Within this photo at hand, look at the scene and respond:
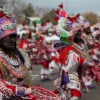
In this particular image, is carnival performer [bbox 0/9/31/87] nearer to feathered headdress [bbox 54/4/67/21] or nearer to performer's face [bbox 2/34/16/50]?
performer's face [bbox 2/34/16/50]

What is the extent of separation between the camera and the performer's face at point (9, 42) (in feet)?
13.8

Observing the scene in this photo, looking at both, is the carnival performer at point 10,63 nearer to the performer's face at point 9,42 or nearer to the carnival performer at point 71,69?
the performer's face at point 9,42

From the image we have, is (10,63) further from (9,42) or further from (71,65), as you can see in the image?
(71,65)

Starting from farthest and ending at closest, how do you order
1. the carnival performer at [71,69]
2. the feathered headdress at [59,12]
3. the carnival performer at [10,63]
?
1. the feathered headdress at [59,12]
2. the carnival performer at [71,69]
3. the carnival performer at [10,63]

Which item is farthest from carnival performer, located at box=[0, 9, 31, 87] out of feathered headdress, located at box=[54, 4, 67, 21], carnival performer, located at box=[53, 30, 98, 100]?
feathered headdress, located at box=[54, 4, 67, 21]

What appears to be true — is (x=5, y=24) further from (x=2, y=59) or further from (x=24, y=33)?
(x=24, y=33)

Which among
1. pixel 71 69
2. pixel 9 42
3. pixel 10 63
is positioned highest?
pixel 9 42

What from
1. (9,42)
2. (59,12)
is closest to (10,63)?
(9,42)

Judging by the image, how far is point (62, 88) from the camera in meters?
5.87

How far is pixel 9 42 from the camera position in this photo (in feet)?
13.8

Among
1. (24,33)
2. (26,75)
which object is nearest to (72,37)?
(26,75)

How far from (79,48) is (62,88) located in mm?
864

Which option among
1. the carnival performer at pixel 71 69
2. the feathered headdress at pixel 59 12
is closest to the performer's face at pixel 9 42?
the carnival performer at pixel 71 69

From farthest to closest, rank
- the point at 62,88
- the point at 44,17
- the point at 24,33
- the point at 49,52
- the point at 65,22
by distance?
the point at 44,17 → the point at 24,33 → the point at 49,52 → the point at 65,22 → the point at 62,88
